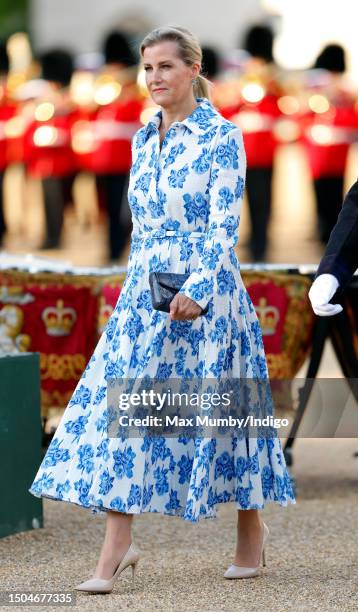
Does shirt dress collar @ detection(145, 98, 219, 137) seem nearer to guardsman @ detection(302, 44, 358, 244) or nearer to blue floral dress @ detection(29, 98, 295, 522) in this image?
blue floral dress @ detection(29, 98, 295, 522)

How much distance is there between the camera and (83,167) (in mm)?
13789

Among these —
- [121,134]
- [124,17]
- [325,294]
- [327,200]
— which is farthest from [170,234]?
[124,17]

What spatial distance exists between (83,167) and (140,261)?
954 cm

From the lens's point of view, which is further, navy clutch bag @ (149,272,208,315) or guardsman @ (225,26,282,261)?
guardsman @ (225,26,282,261)

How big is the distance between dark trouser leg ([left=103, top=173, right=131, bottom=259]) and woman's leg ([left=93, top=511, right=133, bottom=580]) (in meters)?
8.46

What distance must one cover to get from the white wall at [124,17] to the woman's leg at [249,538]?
2331 centimetres

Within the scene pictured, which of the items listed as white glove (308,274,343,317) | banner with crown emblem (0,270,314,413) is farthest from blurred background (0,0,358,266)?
white glove (308,274,343,317)

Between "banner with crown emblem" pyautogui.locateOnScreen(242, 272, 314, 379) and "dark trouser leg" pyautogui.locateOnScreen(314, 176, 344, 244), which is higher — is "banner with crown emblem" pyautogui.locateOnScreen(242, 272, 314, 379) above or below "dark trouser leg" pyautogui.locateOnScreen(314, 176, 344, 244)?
above

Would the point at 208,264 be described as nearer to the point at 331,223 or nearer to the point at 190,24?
the point at 331,223

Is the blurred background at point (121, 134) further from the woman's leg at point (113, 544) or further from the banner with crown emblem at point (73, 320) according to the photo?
the woman's leg at point (113, 544)

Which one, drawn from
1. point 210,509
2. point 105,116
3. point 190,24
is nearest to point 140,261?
point 210,509

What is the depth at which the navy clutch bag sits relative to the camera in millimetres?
4152

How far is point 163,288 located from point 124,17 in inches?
983

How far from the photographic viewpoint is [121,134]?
40.8ft
